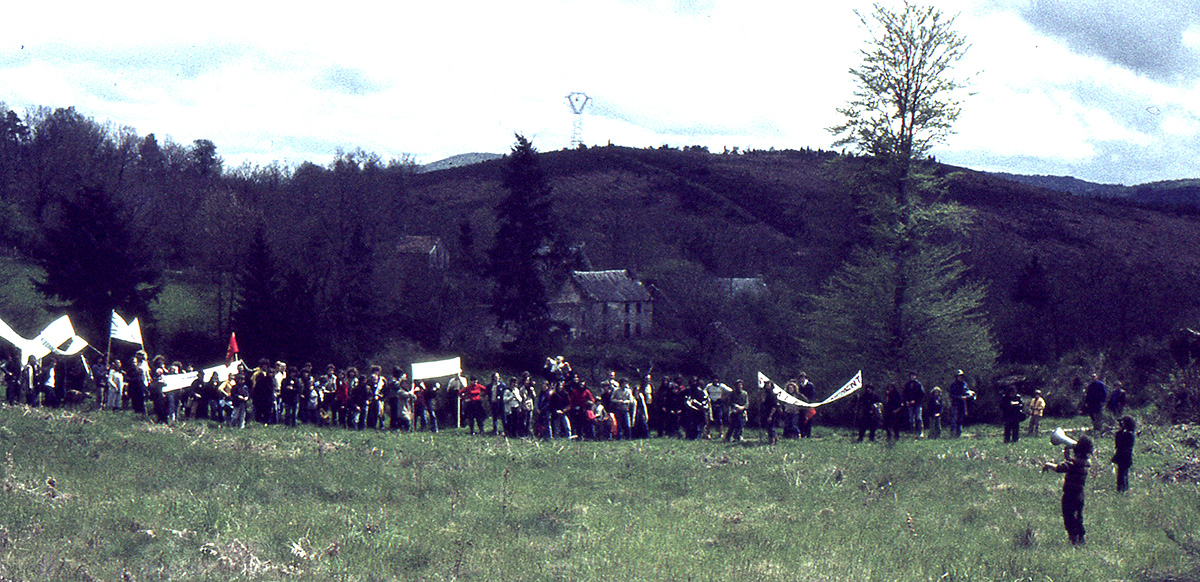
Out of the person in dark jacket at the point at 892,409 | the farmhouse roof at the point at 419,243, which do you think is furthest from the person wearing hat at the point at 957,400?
Result: the farmhouse roof at the point at 419,243

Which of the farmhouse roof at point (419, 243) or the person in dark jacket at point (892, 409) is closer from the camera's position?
the person in dark jacket at point (892, 409)

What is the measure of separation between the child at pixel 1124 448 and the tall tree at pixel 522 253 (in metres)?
42.7

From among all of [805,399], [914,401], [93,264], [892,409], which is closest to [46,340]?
[805,399]

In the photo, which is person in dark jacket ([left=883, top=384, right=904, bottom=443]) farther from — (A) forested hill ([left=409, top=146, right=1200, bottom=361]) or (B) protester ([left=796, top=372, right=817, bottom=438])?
(A) forested hill ([left=409, top=146, right=1200, bottom=361])

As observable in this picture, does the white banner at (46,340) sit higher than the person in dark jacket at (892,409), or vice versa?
the white banner at (46,340)

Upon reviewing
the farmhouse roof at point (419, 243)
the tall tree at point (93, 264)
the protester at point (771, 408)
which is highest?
the farmhouse roof at point (419, 243)

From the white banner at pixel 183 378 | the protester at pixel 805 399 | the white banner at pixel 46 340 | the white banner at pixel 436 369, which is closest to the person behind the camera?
the white banner at pixel 183 378

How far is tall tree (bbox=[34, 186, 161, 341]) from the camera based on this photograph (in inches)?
1800

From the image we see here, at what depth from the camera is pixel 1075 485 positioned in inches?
488

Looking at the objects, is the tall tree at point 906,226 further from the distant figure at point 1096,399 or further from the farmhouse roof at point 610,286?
the farmhouse roof at point 610,286

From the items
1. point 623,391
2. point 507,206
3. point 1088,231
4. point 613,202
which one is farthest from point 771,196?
point 623,391

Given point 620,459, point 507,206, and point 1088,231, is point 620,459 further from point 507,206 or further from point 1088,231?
point 1088,231

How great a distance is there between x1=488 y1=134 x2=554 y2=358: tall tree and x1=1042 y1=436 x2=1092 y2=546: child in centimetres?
4502

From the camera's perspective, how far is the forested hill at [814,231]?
61.0 metres
